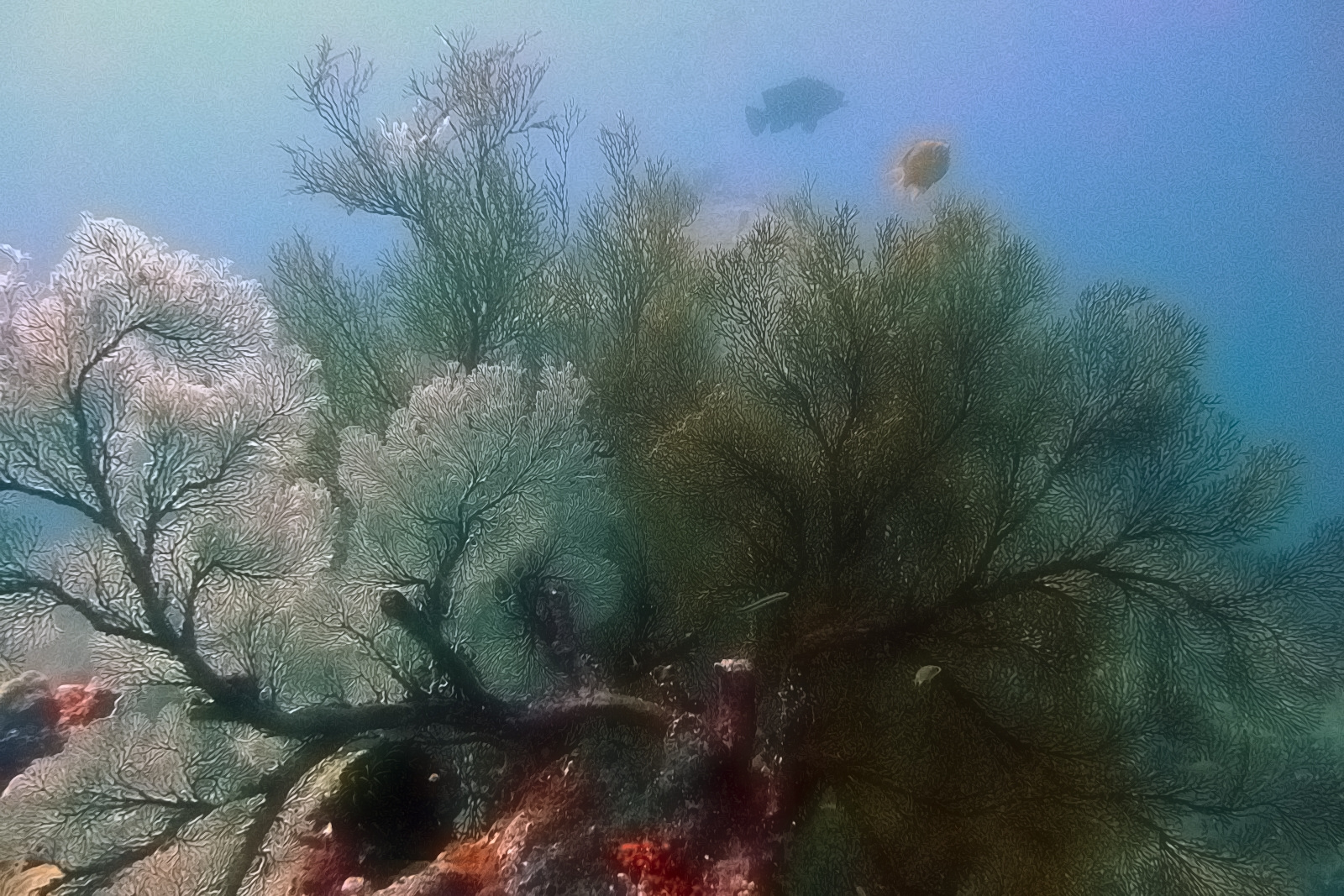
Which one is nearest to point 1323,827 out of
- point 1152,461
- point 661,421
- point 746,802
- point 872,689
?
point 1152,461

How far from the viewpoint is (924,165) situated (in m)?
10.2

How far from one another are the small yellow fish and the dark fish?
16.1 metres

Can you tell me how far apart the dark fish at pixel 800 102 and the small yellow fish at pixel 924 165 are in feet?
52.8

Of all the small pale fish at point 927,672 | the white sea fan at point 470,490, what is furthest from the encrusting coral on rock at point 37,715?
the small pale fish at point 927,672

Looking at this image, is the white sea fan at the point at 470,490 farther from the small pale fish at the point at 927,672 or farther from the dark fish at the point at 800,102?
the dark fish at the point at 800,102

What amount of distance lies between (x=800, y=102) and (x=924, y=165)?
16625mm

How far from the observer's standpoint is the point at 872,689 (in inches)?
169

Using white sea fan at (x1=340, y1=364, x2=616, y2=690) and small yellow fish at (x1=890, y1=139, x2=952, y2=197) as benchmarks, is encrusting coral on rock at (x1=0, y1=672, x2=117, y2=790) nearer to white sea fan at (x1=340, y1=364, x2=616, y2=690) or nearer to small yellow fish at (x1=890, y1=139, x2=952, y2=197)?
white sea fan at (x1=340, y1=364, x2=616, y2=690)

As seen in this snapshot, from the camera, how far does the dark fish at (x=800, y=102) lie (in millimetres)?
24625

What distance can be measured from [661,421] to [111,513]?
3060 mm

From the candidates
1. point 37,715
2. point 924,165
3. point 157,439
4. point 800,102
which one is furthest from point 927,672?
point 800,102

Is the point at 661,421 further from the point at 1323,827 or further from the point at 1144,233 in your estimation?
the point at 1144,233

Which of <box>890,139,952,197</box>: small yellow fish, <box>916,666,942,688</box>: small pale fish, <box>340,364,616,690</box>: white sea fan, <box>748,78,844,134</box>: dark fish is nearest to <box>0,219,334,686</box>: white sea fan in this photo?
<box>340,364,616,690</box>: white sea fan

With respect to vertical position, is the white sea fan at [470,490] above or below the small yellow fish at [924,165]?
below
